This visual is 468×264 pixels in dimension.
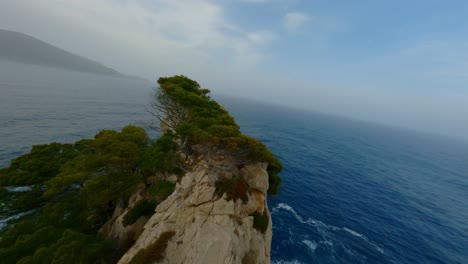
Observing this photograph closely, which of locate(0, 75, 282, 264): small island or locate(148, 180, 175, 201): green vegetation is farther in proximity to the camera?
locate(148, 180, 175, 201): green vegetation

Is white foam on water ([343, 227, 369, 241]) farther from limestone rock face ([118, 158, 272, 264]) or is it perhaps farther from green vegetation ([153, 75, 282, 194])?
limestone rock face ([118, 158, 272, 264])

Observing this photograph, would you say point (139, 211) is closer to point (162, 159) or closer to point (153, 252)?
point (162, 159)

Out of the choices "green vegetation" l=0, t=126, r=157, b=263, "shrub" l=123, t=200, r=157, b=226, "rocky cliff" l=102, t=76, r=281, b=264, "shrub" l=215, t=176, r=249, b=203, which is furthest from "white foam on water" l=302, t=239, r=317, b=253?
"green vegetation" l=0, t=126, r=157, b=263

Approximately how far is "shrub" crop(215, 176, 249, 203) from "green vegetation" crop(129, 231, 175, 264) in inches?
206

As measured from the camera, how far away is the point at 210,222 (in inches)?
568

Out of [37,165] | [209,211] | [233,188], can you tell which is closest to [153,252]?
[209,211]

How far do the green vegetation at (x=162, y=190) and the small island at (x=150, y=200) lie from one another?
0.09 meters

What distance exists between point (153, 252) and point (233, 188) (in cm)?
733

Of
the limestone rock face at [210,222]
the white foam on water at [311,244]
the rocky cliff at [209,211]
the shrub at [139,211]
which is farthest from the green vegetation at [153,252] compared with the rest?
the white foam on water at [311,244]

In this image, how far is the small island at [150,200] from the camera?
1341 cm

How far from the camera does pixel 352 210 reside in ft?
119

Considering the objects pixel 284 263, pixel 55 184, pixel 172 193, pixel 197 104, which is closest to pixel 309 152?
pixel 284 263

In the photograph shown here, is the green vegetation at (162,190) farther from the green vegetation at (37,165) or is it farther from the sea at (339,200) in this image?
the green vegetation at (37,165)

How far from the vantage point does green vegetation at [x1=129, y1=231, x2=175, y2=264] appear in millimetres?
12830
